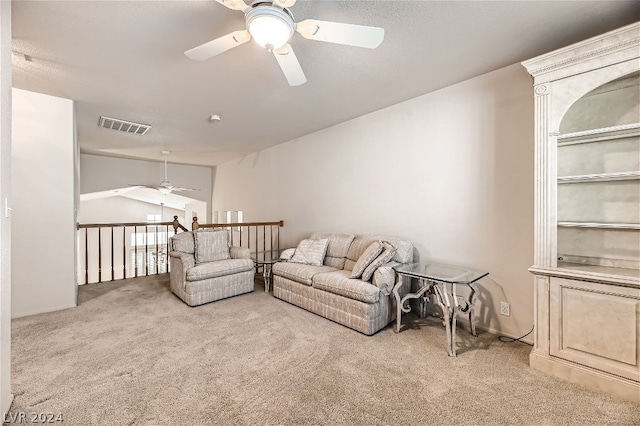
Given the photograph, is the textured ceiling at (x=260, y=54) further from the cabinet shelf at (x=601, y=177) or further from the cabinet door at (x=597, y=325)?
the cabinet door at (x=597, y=325)

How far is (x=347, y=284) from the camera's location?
287 cm

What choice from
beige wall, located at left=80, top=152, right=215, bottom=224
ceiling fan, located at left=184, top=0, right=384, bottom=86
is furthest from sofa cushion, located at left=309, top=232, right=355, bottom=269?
beige wall, located at left=80, top=152, right=215, bottom=224

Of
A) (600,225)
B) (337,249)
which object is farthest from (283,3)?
(337,249)

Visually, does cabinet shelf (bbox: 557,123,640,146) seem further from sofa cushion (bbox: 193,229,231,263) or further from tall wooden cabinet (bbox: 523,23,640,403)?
sofa cushion (bbox: 193,229,231,263)

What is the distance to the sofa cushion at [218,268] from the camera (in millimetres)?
3520

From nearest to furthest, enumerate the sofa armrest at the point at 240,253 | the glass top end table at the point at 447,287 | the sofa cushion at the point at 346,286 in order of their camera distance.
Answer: the glass top end table at the point at 447,287 → the sofa cushion at the point at 346,286 → the sofa armrest at the point at 240,253

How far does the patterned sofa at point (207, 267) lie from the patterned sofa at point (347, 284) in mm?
556

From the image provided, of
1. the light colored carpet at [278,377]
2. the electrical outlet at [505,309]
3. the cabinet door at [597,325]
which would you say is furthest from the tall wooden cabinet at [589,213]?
the electrical outlet at [505,309]

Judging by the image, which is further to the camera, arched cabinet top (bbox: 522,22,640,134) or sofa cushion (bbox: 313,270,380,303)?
sofa cushion (bbox: 313,270,380,303)

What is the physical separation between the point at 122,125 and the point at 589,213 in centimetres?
561

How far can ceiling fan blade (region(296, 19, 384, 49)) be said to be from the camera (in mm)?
1546

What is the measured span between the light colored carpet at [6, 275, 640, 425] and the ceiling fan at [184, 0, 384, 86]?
2.17 m

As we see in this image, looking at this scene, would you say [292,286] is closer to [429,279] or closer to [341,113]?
[429,279]

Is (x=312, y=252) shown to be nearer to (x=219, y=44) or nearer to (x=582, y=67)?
(x=219, y=44)
